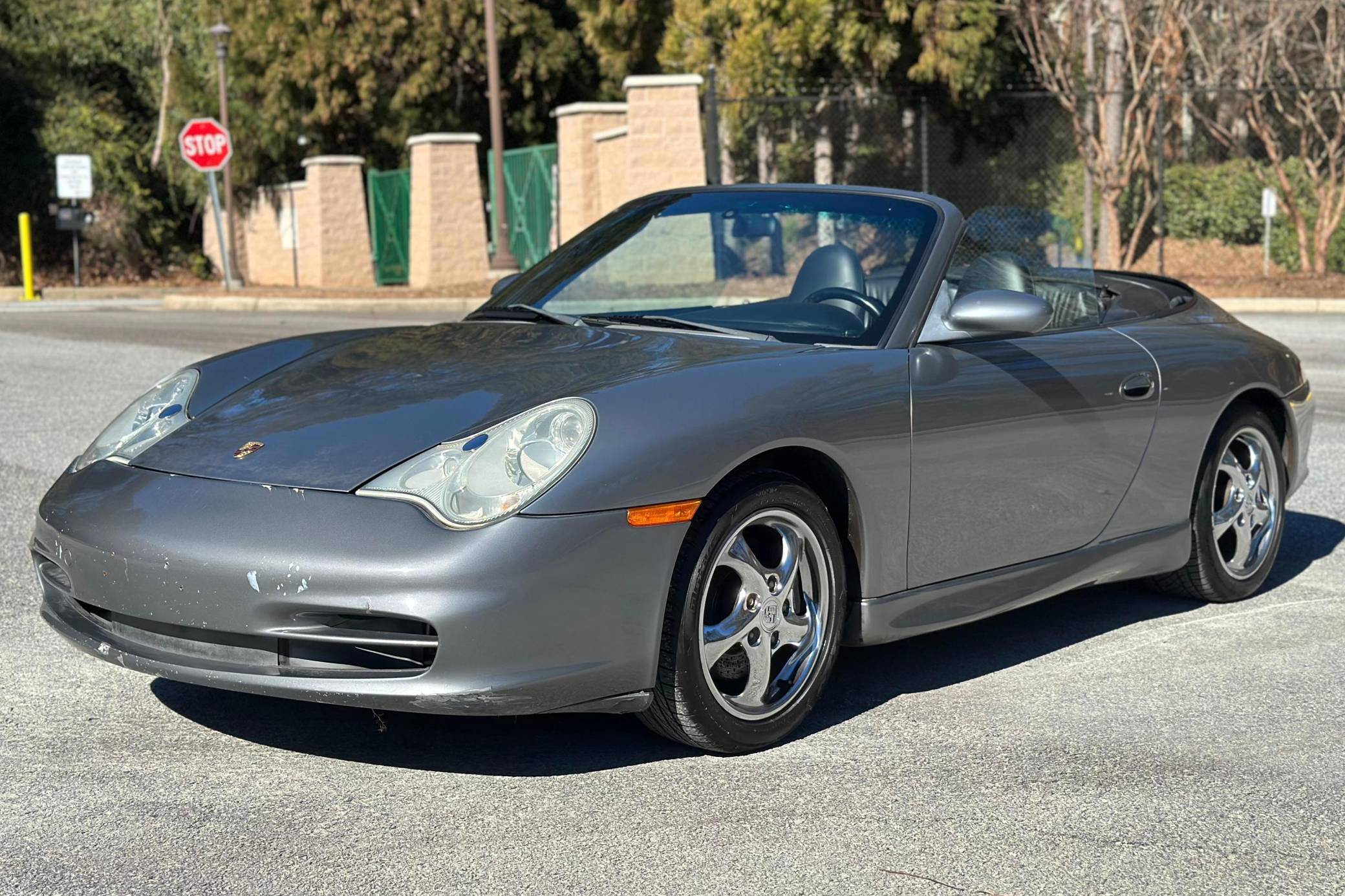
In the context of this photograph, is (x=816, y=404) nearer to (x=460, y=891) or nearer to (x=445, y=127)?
(x=460, y=891)

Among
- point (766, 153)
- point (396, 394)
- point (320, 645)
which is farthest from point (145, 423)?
point (766, 153)

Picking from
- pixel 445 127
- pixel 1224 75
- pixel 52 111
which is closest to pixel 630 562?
pixel 1224 75

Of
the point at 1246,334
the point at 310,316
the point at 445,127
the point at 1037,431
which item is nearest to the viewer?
the point at 1037,431

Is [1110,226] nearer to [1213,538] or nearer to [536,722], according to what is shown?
[1213,538]

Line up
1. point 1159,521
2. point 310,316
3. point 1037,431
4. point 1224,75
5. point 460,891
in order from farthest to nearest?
point 1224,75, point 310,316, point 1159,521, point 1037,431, point 460,891

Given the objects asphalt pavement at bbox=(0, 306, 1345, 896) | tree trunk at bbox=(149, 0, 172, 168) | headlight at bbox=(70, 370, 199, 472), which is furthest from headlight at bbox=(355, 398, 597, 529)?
tree trunk at bbox=(149, 0, 172, 168)

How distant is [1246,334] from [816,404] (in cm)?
228

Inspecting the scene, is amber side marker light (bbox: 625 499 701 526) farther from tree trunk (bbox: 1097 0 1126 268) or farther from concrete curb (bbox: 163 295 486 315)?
tree trunk (bbox: 1097 0 1126 268)

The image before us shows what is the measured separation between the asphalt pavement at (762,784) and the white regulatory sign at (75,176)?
2615 centimetres

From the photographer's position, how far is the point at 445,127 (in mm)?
32656

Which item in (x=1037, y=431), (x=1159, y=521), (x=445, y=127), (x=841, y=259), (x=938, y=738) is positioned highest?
(x=445, y=127)

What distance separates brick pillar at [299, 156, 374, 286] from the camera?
30953mm

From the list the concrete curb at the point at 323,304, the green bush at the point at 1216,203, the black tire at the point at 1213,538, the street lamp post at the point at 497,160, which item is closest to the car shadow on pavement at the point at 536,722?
the black tire at the point at 1213,538

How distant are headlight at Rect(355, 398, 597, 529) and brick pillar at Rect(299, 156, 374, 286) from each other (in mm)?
28197
